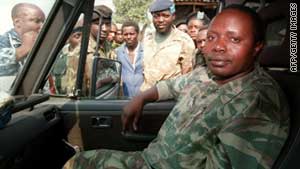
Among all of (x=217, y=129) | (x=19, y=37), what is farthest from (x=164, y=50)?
(x=217, y=129)

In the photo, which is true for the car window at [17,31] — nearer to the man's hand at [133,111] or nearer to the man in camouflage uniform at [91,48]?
the man in camouflage uniform at [91,48]

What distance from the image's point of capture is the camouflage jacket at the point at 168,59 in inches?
130

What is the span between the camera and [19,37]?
192 centimetres

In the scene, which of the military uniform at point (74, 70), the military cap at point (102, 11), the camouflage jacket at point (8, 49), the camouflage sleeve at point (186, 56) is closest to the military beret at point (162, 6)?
the camouflage sleeve at point (186, 56)

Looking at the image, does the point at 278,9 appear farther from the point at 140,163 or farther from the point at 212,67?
the point at 140,163

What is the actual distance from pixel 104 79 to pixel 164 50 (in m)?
0.72

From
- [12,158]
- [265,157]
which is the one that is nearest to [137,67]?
[12,158]

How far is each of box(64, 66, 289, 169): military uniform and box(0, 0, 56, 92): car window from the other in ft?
1.70

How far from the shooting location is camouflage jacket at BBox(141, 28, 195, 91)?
3295mm

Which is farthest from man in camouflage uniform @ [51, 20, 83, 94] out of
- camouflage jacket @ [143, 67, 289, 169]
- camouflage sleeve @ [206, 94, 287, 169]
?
camouflage sleeve @ [206, 94, 287, 169]

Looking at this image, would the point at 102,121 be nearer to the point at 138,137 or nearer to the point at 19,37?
the point at 138,137

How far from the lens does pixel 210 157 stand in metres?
1.56

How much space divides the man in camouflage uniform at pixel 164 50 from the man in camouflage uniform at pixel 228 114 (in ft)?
4.08

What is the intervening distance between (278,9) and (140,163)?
890 mm
